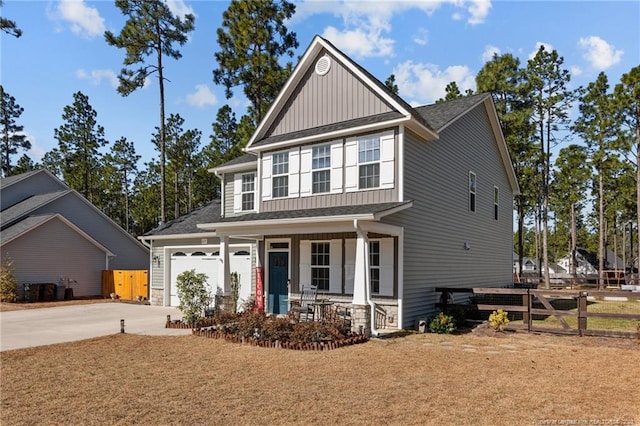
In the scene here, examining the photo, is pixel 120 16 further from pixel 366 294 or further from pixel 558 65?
pixel 558 65

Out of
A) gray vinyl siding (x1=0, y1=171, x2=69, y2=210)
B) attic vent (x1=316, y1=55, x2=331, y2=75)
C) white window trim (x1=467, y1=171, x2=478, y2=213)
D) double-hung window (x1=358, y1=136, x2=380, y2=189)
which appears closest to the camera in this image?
double-hung window (x1=358, y1=136, x2=380, y2=189)

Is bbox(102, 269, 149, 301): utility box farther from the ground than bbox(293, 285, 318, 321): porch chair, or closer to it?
closer to it

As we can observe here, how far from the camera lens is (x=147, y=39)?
27812 millimetres

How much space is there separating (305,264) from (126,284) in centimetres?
1440

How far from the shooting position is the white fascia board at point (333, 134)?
12898mm

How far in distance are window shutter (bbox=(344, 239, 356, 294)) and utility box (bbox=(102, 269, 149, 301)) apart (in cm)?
1338

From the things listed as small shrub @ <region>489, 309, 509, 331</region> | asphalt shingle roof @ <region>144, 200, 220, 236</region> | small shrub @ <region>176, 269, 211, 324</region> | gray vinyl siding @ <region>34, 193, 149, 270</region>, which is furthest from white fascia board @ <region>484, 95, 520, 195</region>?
gray vinyl siding @ <region>34, 193, 149, 270</region>

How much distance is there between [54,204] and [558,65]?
106 feet

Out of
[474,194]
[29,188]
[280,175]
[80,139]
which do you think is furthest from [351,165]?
[80,139]

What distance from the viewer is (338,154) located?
14.2 meters

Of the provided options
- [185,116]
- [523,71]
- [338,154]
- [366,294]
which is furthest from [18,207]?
[523,71]

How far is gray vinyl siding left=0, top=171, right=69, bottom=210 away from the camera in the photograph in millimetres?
30172

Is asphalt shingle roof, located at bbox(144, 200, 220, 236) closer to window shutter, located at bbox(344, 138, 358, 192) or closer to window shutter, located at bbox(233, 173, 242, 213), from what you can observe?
window shutter, located at bbox(233, 173, 242, 213)

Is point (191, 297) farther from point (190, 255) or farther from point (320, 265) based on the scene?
point (190, 255)
